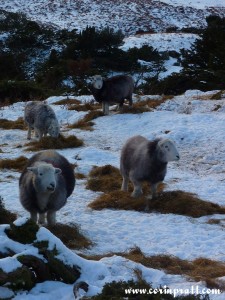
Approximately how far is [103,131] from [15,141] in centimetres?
279

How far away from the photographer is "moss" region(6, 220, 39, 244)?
5.59 m

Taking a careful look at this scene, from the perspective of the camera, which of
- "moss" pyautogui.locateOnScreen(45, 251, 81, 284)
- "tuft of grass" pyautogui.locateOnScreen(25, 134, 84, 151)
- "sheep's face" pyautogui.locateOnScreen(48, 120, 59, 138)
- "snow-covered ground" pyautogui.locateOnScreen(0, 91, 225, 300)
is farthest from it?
"sheep's face" pyautogui.locateOnScreen(48, 120, 59, 138)

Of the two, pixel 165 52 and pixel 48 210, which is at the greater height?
pixel 165 52

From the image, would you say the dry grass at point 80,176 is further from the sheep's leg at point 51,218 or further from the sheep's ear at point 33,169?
the sheep's ear at point 33,169

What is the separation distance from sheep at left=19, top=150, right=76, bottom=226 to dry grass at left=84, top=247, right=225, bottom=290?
1235mm

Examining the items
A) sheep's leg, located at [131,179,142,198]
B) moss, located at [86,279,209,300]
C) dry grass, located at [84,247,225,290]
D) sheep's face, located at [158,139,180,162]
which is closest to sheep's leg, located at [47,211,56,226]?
dry grass, located at [84,247,225,290]

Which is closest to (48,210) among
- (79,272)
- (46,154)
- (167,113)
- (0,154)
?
(46,154)

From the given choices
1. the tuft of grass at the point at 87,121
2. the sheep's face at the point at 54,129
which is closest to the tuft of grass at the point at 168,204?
the sheep's face at the point at 54,129

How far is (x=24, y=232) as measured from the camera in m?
5.62

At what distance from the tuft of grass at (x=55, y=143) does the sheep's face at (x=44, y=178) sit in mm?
6351

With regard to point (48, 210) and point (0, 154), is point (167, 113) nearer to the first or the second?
point (0, 154)

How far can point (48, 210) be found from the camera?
7.95 metres

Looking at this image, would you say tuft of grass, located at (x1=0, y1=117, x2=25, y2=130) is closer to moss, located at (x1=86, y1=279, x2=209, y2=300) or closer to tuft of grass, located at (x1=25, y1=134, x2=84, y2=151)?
tuft of grass, located at (x1=25, y1=134, x2=84, y2=151)

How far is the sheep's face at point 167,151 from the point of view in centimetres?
950
